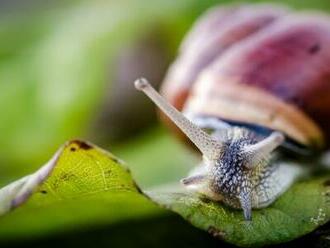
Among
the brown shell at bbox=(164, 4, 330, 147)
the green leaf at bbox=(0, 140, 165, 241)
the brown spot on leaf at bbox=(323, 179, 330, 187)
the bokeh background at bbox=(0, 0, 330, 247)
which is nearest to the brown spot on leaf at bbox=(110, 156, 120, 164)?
the green leaf at bbox=(0, 140, 165, 241)

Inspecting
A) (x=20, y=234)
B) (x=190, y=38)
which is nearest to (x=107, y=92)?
(x=190, y=38)

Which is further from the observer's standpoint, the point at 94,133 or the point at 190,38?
the point at 94,133

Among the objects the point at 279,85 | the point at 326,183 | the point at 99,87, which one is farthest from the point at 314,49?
the point at 99,87

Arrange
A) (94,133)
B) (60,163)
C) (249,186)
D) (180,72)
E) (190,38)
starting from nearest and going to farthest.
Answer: (60,163), (249,186), (180,72), (190,38), (94,133)

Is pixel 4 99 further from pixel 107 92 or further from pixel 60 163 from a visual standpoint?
pixel 60 163

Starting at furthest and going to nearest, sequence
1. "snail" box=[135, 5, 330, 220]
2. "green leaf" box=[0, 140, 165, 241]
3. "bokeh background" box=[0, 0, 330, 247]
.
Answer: "bokeh background" box=[0, 0, 330, 247]
"snail" box=[135, 5, 330, 220]
"green leaf" box=[0, 140, 165, 241]

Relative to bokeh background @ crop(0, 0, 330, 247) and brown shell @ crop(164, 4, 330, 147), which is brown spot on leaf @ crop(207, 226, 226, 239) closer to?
brown shell @ crop(164, 4, 330, 147)

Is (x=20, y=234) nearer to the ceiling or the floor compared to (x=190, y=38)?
nearer to the floor
